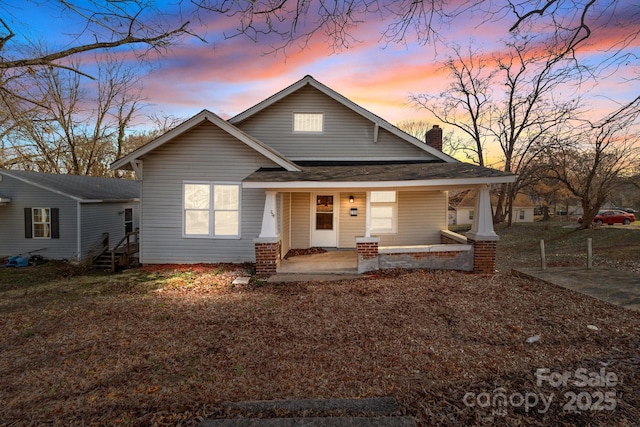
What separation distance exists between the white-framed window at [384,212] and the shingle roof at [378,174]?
1.75 m

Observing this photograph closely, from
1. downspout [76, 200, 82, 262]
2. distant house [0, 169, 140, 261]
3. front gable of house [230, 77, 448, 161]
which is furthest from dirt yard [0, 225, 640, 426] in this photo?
distant house [0, 169, 140, 261]

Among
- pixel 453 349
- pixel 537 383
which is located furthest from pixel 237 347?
pixel 537 383

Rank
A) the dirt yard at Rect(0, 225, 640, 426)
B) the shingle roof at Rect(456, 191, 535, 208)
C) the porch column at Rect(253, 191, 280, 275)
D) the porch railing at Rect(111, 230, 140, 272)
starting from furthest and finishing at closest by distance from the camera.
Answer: the shingle roof at Rect(456, 191, 535, 208)
the porch railing at Rect(111, 230, 140, 272)
the porch column at Rect(253, 191, 280, 275)
the dirt yard at Rect(0, 225, 640, 426)

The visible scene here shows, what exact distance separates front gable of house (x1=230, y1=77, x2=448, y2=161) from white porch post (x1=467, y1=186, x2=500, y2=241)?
10.8 feet

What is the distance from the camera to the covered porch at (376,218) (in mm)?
8375

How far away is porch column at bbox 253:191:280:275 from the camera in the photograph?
27.4 ft

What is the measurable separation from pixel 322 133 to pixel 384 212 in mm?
3638

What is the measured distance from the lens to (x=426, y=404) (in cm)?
287

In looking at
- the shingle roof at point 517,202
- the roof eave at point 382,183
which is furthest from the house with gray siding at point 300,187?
the shingle roof at point 517,202

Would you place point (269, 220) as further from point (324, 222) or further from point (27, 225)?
point (27, 225)

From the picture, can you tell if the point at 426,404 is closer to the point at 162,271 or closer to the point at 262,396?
the point at 262,396

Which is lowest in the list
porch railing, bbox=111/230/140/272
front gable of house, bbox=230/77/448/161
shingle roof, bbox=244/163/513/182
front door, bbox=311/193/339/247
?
porch railing, bbox=111/230/140/272

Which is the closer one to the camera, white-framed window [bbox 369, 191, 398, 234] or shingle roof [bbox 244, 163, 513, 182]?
shingle roof [bbox 244, 163, 513, 182]

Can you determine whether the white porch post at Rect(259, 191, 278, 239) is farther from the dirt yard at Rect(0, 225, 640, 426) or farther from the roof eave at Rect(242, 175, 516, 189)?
the dirt yard at Rect(0, 225, 640, 426)
